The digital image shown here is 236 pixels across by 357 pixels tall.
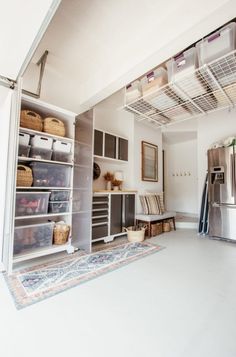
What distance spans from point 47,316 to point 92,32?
320 cm

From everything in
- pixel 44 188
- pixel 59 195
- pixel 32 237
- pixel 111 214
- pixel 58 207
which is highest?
pixel 44 188

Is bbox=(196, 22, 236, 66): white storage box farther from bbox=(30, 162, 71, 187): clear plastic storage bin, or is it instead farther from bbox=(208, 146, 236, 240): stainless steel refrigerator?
bbox=(30, 162, 71, 187): clear plastic storage bin

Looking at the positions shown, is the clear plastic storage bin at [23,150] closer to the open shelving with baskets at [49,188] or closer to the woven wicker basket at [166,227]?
the open shelving with baskets at [49,188]

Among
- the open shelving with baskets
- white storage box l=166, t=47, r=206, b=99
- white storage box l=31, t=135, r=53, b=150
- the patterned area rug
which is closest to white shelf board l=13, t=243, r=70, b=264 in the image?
the open shelving with baskets

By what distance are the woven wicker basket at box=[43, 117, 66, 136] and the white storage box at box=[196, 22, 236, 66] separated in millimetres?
2190

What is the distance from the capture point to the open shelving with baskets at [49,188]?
259 centimetres

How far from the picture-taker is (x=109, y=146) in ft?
13.1

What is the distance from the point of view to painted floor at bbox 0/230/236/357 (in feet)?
3.93

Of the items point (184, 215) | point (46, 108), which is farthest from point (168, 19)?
point (184, 215)

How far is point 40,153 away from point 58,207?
2.94ft

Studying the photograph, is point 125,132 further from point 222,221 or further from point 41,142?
point 222,221

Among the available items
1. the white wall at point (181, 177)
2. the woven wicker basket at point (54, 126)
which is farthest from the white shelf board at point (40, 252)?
the white wall at point (181, 177)

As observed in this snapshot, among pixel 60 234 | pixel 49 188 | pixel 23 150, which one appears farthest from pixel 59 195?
pixel 23 150

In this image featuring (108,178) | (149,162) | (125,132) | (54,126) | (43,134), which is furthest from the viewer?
(149,162)
